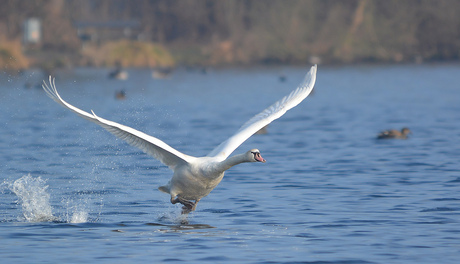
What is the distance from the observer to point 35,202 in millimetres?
13711

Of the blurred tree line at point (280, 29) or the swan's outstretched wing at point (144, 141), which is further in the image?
the blurred tree line at point (280, 29)

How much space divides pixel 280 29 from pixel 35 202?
8213cm

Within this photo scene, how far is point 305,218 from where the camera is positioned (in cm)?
1277

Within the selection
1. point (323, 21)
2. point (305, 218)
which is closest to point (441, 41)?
point (323, 21)

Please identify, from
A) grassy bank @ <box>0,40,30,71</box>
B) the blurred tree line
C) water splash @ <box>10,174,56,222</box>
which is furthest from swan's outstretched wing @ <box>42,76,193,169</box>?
the blurred tree line

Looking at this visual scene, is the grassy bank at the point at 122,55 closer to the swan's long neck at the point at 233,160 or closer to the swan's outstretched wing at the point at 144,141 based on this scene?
the swan's outstretched wing at the point at 144,141

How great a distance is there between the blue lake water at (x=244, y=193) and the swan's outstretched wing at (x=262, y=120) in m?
0.97

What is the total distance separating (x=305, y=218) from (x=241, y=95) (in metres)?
33.4

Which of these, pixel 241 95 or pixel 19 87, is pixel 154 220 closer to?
pixel 241 95

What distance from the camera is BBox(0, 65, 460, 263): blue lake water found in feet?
35.9

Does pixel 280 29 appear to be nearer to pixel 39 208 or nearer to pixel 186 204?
pixel 39 208

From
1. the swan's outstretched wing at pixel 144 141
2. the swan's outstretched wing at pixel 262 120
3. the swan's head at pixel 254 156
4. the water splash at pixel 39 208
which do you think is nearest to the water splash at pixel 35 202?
the water splash at pixel 39 208

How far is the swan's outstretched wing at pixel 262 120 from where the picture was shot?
42.6 ft

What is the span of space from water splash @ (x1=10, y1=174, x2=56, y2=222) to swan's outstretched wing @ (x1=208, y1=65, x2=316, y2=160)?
8.47ft
